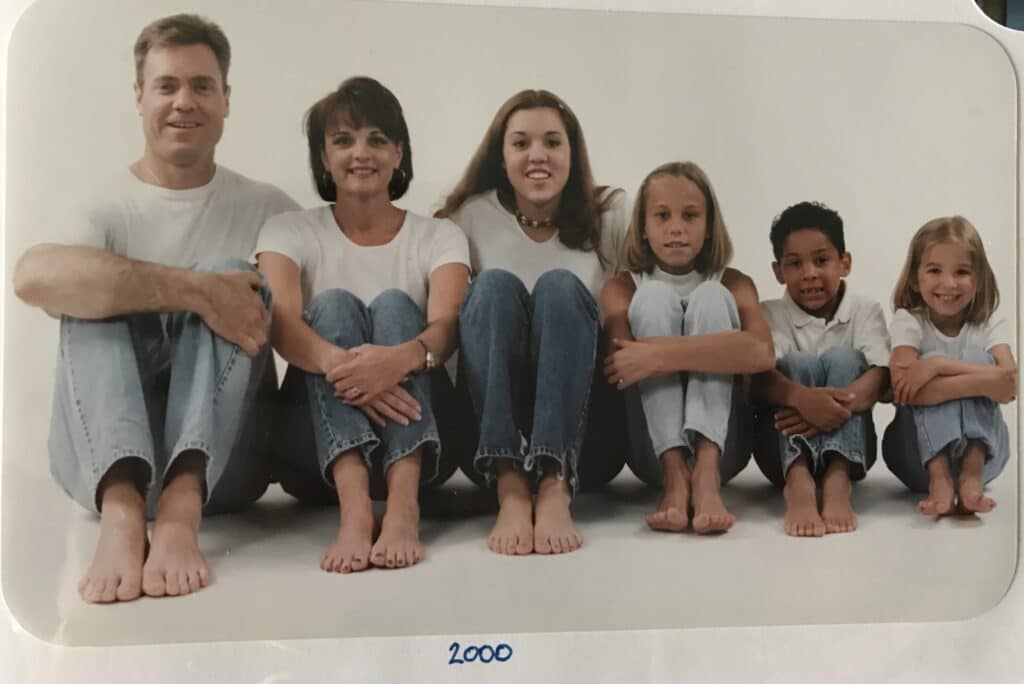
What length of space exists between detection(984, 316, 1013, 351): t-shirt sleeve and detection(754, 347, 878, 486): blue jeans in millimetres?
222

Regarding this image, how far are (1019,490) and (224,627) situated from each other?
49.8 inches

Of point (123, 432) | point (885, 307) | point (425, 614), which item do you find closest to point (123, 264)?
point (123, 432)

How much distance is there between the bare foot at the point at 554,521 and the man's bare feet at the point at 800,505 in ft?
1.10

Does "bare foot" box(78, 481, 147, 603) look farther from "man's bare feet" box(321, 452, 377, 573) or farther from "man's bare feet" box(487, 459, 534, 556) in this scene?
"man's bare feet" box(487, 459, 534, 556)

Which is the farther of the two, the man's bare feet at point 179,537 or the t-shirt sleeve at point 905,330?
the t-shirt sleeve at point 905,330

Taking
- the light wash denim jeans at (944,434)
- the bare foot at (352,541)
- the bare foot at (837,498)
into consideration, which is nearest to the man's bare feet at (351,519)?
the bare foot at (352,541)

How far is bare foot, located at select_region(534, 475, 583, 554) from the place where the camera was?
4.22 ft

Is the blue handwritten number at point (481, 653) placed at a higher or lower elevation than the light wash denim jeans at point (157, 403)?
lower

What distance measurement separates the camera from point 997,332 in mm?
1427

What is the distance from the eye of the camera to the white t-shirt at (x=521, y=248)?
1297mm

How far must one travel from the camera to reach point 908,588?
139 cm

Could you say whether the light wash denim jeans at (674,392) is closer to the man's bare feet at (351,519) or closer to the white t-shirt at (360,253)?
the white t-shirt at (360,253)

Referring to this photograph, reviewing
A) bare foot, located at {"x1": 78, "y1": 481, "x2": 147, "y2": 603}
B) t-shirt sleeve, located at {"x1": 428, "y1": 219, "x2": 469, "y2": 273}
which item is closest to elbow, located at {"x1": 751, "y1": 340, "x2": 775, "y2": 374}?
t-shirt sleeve, located at {"x1": 428, "y1": 219, "x2": 469, "y2": 273}

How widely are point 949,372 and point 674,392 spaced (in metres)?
0.47
